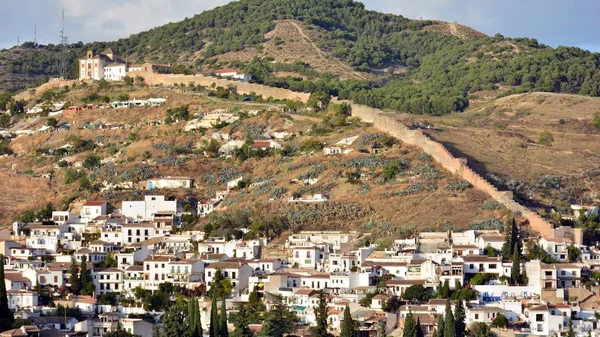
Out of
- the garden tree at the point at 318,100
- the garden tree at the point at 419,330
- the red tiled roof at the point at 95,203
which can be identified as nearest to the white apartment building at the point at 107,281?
the red tiled roof at the point at 95,203

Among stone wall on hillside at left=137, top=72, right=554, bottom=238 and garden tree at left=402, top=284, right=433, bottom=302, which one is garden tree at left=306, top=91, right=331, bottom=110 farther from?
garden tree at left=402, top=284, right=433, bottom=302

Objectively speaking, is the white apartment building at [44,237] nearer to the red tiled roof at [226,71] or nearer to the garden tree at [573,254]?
the garden tree at [573,254]

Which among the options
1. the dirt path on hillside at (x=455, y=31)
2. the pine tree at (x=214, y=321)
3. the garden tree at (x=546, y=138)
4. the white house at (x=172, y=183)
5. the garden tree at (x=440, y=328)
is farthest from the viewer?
the dirt path on hillside at (x=455, y=31)

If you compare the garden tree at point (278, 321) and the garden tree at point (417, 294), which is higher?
the garden tree at point (417, 294)

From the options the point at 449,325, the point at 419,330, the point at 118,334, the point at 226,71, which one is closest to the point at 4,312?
the point at 118,334

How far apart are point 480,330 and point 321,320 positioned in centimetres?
547

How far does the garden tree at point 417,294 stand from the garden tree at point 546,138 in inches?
1057

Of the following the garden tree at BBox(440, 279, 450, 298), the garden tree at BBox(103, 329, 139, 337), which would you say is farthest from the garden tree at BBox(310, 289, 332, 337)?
the garden tree at BBox(103, 329, 139, 337)

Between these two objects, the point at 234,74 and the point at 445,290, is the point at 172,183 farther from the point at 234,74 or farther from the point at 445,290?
the point at 234,74

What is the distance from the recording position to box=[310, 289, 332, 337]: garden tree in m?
52.4

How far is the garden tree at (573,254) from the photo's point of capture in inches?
2328

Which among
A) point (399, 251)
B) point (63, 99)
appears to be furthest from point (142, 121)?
point (399, 251)

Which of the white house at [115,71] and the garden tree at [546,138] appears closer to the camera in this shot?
the garden tree at [546,138]

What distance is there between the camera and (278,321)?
5338 centimetres
